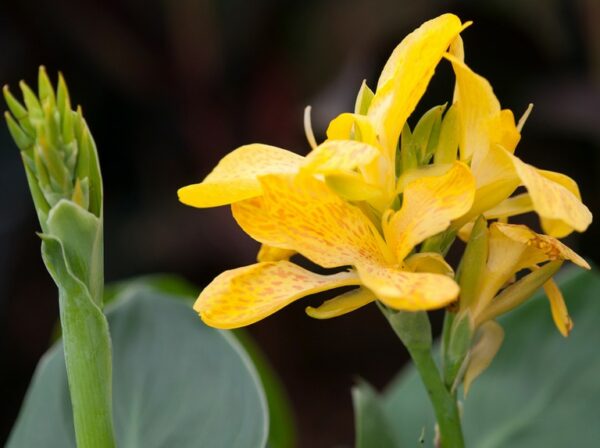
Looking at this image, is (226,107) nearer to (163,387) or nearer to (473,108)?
(163,387)

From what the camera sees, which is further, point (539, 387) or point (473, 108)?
point (539, 387)

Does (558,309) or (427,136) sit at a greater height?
(427,136)

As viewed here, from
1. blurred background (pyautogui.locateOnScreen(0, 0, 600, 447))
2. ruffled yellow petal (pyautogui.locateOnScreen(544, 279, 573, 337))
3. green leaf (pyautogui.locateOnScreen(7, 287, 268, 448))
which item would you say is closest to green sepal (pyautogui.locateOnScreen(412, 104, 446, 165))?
ruffled yellow petal (pyautogui.locateOnScreen(544, 279, 573, 337))

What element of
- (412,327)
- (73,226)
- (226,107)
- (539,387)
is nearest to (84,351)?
(73,226)

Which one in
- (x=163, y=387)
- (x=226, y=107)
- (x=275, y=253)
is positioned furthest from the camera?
(x=226, y=107)

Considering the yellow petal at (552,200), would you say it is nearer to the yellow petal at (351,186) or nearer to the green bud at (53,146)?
the yellow petal at (351,186)

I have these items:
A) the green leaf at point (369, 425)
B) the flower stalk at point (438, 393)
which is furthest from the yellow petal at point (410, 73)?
the green leaf at point (369, 425)
